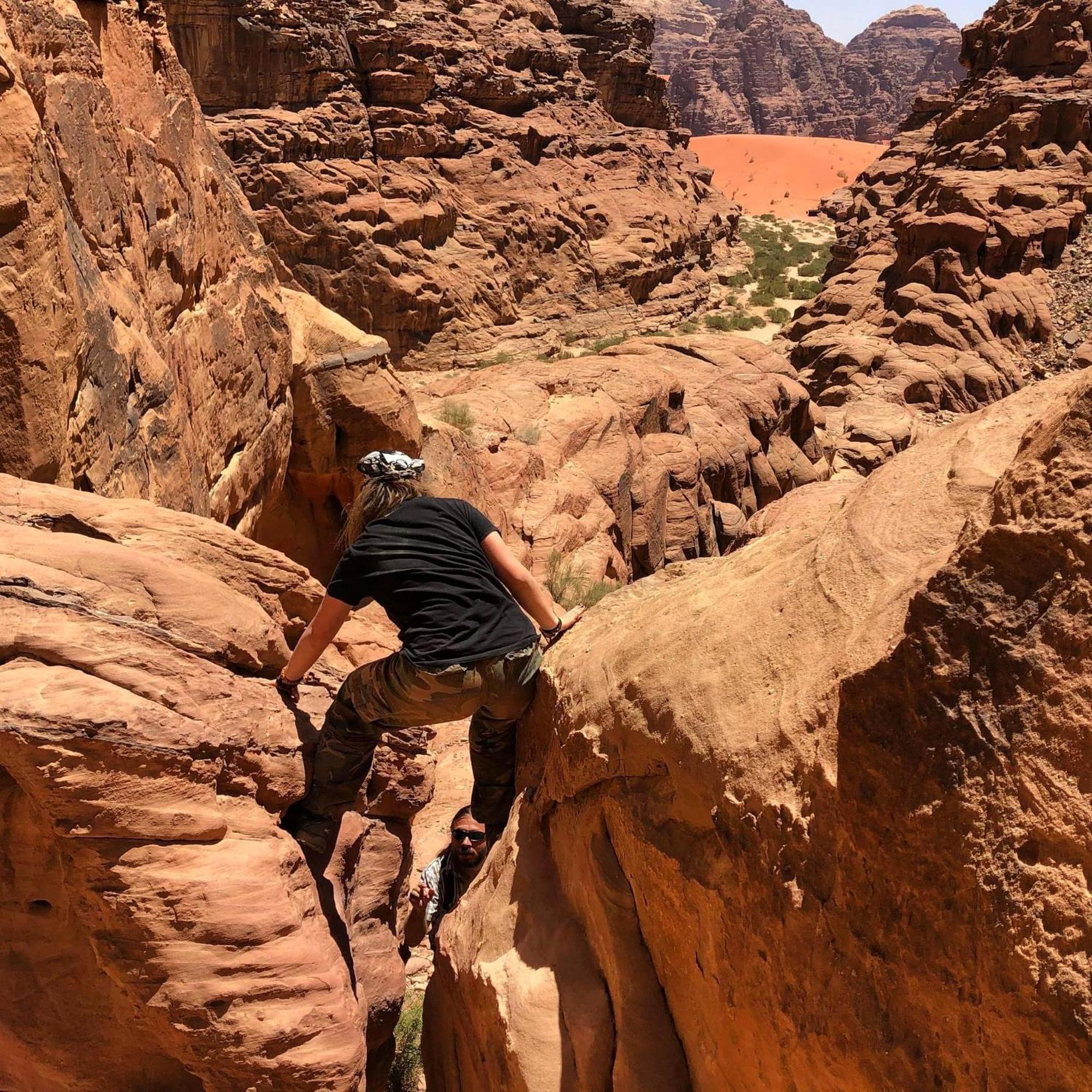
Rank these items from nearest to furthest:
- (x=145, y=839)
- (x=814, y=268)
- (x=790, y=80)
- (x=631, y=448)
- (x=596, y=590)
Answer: (x=145, y=839)
(x=596, y=590)
(x=631, y=448)
(x=814, y=268)
(x=790, y=80)

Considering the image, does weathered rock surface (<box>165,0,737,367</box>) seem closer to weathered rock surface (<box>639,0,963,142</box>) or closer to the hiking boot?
the hiking boot

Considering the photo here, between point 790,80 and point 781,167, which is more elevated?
point 790,80

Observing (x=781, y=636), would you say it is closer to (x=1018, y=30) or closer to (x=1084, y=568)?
(x=1084, y=568)

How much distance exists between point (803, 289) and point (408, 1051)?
25445 mm

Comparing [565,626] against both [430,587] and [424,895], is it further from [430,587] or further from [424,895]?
[424,895]

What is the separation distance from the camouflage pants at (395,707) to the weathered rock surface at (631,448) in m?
4.22

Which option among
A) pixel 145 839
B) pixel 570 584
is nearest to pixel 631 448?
pixel 570 584

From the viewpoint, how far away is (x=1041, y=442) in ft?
6.06

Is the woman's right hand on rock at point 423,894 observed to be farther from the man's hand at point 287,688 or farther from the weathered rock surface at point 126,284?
the weathered rock surface at point 126,284

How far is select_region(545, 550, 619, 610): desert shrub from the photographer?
7.37m

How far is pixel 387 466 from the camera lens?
10.2 ft

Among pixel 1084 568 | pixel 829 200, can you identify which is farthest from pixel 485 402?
pixel 829 200

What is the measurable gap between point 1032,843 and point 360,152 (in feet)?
62.2

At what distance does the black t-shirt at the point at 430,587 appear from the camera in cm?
295
